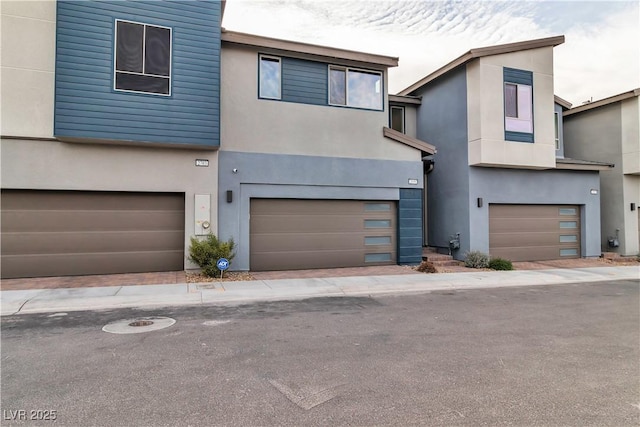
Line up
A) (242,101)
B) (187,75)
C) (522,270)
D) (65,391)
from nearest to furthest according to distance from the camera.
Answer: (65,391), (187,75), (242,101), (522,270)

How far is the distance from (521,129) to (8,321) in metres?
15.8

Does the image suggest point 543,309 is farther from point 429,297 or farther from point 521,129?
point 521,129

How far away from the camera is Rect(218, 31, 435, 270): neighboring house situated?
11.8 metres

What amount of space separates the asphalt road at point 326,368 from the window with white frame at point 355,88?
26.2 feet

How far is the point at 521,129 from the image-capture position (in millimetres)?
14523

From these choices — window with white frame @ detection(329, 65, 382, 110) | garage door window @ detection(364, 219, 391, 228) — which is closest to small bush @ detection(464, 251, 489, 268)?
garage door window @ detection(364, 219, 391, 228)

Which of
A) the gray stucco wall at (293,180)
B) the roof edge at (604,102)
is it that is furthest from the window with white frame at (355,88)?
the roof edge at (604,102)

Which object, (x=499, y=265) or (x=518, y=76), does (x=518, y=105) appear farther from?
(x=499, y=265)

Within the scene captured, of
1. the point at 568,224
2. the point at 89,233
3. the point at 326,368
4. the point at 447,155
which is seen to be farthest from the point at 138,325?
the point at 568,224

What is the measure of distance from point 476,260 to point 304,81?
27.3ft

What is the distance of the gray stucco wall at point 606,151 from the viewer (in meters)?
17.0

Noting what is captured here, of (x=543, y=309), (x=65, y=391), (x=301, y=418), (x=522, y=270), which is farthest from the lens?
(x=522, y=270)

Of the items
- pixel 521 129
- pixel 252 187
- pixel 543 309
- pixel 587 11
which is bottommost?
pixel 543 309

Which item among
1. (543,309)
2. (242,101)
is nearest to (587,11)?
(543,309)
